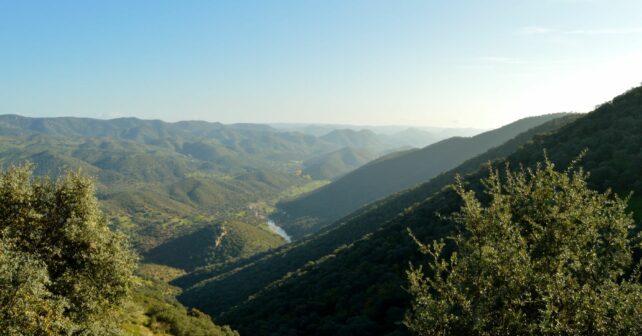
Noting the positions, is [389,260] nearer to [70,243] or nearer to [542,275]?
[70,243]

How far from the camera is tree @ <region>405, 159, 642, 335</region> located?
10.7m

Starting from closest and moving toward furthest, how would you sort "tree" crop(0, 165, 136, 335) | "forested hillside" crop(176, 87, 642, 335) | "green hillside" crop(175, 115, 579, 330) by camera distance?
"tree" crop(0, 165, 136, 335) → "forested hillside" crop(176, 87, 642, 335) → "green hillside" crop(175, 115, 579, 330)

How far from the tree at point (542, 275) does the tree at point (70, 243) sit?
19279 millimetres

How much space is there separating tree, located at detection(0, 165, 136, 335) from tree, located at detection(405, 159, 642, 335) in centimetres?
1928

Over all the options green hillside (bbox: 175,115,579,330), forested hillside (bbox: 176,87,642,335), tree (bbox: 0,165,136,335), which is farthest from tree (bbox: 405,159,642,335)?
green hillside (bbox: 175,115,579,330)

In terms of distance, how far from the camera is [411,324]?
13.0 meters

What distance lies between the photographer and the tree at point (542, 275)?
35.2ft

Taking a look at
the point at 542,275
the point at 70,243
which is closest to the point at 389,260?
the point at 70,243

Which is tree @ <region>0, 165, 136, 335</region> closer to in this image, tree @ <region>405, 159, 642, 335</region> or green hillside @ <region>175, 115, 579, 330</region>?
tree @ <region>405, 159, 642, 335</region>

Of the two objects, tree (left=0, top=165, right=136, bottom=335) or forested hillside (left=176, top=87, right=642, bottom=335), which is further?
forested hillside (left=176, top=87, right=642, bottom=335)

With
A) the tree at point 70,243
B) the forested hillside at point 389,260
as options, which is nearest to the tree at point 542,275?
the tree at point 70,243

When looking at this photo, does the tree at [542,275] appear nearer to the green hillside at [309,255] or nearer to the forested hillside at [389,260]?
the forested hillside at [389,260]

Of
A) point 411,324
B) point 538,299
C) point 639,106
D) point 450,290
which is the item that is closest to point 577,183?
point 538,299

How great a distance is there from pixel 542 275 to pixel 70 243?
26029mm
